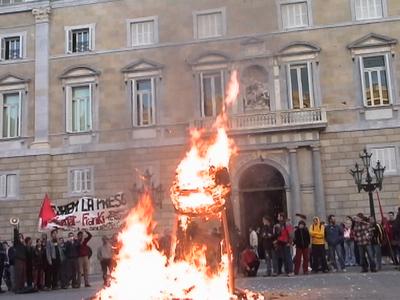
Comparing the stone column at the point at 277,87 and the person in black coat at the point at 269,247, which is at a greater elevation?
the stone column at the point at 277,87

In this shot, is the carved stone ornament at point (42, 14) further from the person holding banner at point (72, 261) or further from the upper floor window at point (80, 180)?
the person holding banner at point (72, 261)

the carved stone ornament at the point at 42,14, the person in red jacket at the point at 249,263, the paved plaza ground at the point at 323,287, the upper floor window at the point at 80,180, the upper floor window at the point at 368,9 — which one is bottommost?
the paved plaza ground at the point at 323,287

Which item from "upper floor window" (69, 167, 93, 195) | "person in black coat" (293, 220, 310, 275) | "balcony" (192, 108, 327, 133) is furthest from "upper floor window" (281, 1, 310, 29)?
"person in black coat" (293, 220, 310, 275)

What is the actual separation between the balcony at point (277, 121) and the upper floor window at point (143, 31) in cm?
500

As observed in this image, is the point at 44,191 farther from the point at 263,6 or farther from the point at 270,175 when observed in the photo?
the point at 263,6

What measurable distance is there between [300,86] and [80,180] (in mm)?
10830

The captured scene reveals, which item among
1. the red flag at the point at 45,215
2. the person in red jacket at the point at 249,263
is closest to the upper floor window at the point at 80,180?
the red flag at the point at 45,215

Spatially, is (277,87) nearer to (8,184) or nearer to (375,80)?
(375,80)

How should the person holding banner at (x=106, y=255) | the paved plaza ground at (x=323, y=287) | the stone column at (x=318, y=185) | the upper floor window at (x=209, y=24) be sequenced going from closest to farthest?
the paved plaza ground at (x=323, y=287), the person holding banner at (x=106, y=255), the stone column at (x=318, y=185), the upper floor window at (x=209, y=24)

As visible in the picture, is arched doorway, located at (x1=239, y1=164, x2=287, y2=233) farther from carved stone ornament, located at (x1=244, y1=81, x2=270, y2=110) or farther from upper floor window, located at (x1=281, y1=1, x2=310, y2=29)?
upper floor window, located at (x1=281, y1=1, x2=310, y2=29)

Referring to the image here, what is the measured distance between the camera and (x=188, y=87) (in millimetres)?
26016

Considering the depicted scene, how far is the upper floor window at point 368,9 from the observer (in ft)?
81.4

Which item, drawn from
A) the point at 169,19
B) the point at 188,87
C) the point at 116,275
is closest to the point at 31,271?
the point at 116,275

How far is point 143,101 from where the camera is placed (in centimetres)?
2655
